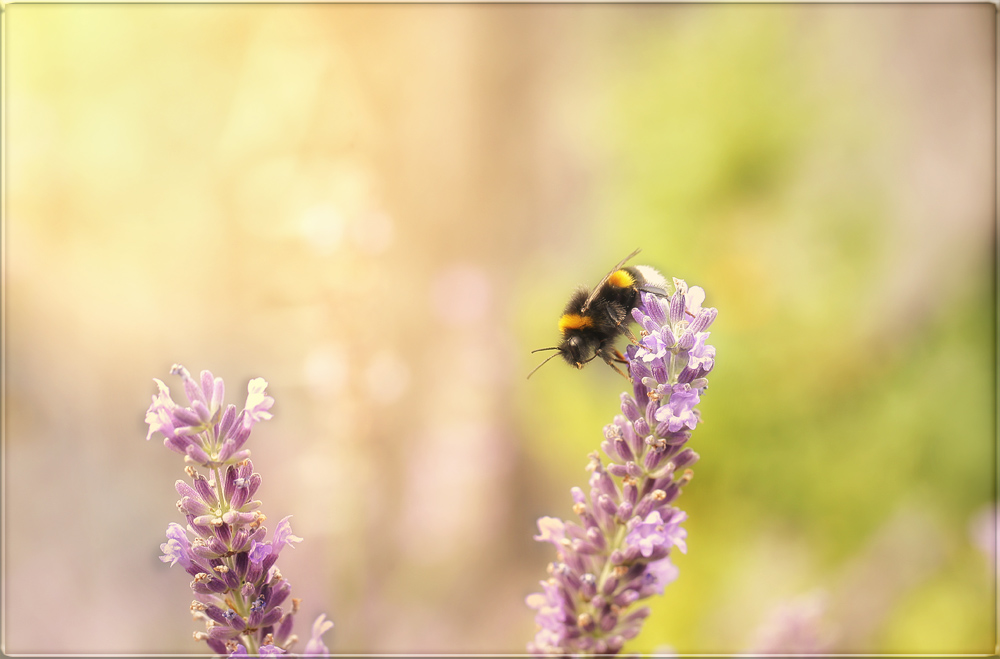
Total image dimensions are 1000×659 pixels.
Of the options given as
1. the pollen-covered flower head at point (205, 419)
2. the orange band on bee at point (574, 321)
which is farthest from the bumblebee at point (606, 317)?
the pollen-covered flower head at point (205, 419)

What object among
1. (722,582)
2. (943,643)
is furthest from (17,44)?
(943,643)

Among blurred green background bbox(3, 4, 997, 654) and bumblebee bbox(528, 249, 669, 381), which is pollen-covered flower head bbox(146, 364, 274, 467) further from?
blurred green background bbox(3, 4, 997, 654)

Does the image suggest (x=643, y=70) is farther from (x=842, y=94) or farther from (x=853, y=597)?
(x=853, y=597)

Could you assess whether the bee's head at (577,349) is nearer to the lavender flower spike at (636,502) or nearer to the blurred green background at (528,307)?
the lavender flower spike at (636,502)

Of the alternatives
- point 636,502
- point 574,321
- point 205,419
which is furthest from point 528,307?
point 205,419

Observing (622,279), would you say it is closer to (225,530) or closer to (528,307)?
(225,530)

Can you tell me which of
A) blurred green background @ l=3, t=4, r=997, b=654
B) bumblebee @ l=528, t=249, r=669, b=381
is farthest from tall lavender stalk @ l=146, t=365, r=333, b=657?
blurred green background @ l=3, t=4, r=997, b=654
